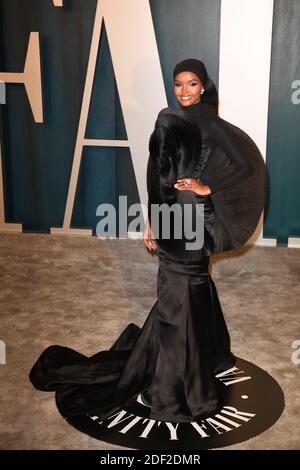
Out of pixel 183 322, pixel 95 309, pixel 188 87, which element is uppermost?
pixel 188 87

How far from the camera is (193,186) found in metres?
2.45

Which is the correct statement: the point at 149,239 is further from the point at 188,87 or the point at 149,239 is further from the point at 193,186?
the point at 188,87

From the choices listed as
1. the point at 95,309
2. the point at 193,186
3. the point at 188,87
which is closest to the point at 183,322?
the point at 193,186

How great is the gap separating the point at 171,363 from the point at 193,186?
2.61 feet

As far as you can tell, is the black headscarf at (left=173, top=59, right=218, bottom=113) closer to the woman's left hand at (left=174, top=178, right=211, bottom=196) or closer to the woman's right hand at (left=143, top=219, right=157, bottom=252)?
the woman's left hand at (left=174, top=178, right=211, bottom=196)

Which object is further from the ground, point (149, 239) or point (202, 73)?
point (202, 73)

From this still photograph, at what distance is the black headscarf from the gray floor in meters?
1.42

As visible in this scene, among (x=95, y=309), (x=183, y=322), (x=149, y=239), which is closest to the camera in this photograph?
(x=183, y=322)

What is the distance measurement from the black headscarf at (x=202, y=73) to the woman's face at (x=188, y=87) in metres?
0.02

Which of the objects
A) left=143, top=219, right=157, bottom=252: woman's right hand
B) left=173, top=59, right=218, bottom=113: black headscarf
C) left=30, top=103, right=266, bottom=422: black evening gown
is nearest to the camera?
left=173, top=59, right=218, bottom=113: black headscarf

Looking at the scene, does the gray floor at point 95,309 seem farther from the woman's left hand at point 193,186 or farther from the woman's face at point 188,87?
the woman's face at point 188,87

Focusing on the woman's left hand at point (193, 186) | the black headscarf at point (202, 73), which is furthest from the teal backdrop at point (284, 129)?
the woman's left hand at point (193, 186)

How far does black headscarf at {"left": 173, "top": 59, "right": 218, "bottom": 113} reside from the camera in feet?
7.87

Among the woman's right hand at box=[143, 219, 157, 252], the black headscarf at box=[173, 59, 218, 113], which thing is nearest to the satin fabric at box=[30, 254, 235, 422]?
the woman's right hand at box=[143, 219, 157, 252]
